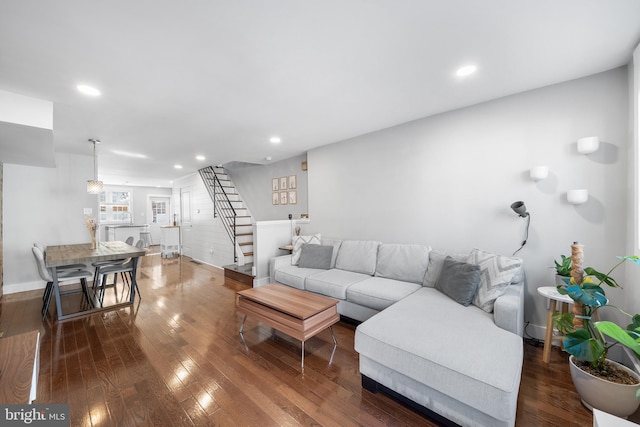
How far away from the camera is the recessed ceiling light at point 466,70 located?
2.15 metres

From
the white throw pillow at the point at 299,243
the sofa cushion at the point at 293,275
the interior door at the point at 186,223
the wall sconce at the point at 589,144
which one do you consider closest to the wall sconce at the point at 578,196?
the wall sconce at the point at 589,144

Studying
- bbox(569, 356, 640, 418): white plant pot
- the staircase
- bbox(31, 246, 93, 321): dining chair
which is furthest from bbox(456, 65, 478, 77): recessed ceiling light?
bbox(31, 246, 93, 321): dining chair

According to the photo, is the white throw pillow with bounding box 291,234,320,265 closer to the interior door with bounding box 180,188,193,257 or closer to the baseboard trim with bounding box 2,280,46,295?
the baseboard trim with bounding box 2,280,46,295

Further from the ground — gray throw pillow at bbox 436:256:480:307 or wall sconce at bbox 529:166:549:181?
A: wall sconce at bbox 529:166:549:181

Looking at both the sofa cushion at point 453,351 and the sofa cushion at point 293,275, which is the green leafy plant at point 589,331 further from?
the sofa cushion at point 293,275

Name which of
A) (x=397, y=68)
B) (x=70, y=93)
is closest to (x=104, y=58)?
(x=70, y=93)

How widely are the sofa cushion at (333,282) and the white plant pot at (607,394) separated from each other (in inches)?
77.4

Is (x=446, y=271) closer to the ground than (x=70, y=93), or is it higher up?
closer to the ground

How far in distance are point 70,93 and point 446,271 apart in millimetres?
4223

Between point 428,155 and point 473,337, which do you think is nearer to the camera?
point 473,337

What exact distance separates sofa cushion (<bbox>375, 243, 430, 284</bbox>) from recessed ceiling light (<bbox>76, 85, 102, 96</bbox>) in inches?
144

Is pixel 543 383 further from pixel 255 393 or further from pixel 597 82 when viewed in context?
pixel 597 82

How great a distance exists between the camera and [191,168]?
6.66m

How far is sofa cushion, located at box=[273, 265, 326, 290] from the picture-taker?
3402mm
